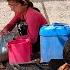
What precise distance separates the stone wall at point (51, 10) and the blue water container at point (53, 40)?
278 inches

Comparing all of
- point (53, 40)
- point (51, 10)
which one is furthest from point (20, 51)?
point (51, 10)

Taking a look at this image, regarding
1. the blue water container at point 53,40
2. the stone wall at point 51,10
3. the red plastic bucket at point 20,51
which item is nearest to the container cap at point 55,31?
the blue water container at point 53,40

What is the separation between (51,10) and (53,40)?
8.51m

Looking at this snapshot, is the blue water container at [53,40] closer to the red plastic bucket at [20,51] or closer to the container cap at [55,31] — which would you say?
the container cap at [55,31]

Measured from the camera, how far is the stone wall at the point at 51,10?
1221cm

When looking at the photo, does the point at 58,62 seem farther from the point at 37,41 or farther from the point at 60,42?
the point at 37,41

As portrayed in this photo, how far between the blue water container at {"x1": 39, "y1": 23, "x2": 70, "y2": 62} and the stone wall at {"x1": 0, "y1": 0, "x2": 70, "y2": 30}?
278 inches

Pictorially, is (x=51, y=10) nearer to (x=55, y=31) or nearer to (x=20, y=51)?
(x=20, y=51)

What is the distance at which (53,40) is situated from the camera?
4691 mm

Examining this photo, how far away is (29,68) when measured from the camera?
14.5 ft

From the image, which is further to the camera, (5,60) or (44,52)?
(5,60)

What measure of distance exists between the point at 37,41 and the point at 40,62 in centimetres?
64

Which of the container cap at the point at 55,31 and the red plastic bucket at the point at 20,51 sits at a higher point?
the container cap at the point at 55,31

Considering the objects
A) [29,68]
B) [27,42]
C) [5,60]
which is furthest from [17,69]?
[5,60]
